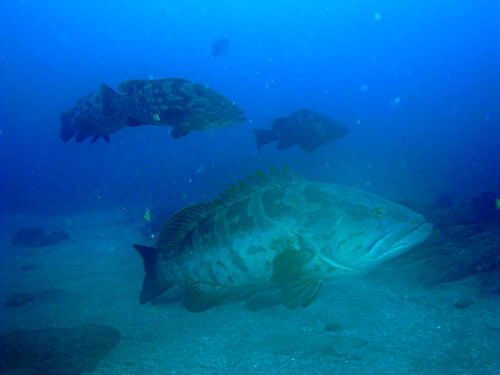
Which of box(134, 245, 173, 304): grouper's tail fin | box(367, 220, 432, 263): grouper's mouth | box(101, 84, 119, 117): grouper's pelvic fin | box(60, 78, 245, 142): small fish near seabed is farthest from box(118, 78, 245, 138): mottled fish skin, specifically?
box(367, 220, 432, 263): grouper's mouth

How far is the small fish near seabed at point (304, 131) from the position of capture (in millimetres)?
9906

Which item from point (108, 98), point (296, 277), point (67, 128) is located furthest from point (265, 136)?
point (296, 277)

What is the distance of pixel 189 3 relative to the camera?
99.9 meters

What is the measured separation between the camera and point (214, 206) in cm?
409

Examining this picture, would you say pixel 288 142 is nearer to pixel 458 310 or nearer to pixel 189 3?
pixel 458 310

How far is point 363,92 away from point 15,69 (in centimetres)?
13219

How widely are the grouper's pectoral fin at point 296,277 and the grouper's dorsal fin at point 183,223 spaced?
1318mm

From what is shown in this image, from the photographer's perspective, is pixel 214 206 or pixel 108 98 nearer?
pixel 214 206

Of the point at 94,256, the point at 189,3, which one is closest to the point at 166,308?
the point at 94,256

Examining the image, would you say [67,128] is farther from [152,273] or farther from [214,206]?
[214,206]

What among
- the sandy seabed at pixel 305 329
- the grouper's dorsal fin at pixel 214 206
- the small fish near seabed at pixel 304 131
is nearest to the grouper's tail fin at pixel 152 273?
the grouper's dorsal fin at pixel 214 206

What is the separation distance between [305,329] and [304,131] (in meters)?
6.82

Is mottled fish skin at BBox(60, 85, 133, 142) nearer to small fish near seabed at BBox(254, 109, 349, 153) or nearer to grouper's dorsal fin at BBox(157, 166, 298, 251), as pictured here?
grouper's dorsal fin at BBox(157, 166, 298, 251)

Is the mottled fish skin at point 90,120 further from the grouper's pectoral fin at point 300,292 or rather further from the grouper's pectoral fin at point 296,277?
the grouper's pectoral fin at point 300,292
